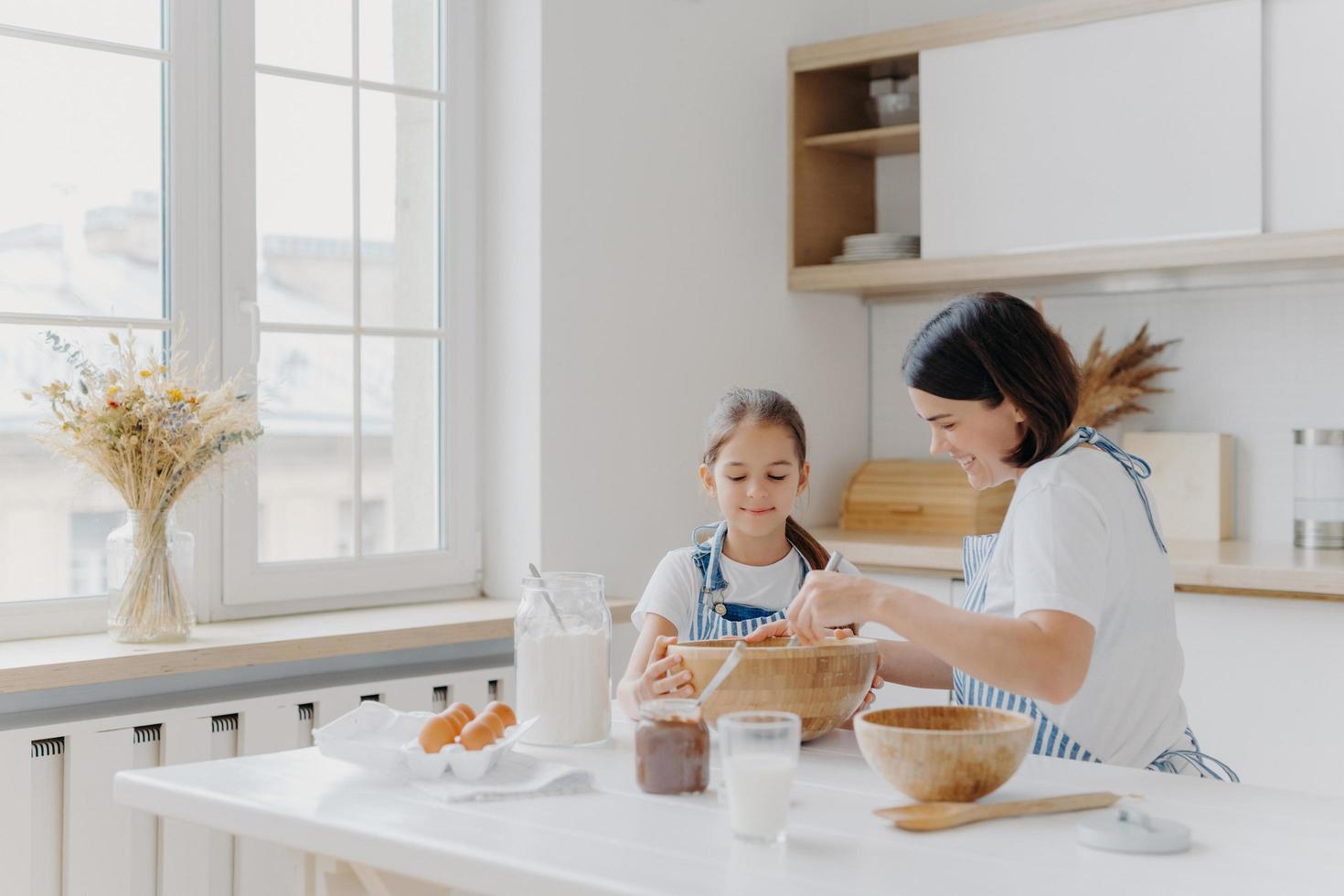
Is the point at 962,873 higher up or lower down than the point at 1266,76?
lower down

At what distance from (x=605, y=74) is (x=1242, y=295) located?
64.8 inches

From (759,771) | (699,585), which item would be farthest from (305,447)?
(759,771)

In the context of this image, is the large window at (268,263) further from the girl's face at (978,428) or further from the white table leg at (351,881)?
the girl's face at (978,428)

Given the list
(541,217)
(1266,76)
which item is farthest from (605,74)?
(1266,76)

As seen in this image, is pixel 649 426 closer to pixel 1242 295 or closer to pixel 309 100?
pixel 309 100

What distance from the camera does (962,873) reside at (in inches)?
46.1

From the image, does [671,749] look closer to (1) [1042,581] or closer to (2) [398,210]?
(1) [1042,581]

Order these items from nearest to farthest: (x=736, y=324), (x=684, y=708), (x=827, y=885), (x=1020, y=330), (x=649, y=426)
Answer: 1. (x=827, y=885)
2. (x=684, y=708)
3. (x=1020, y=330)
4. (x=649, y=426)
5. (x=736, y=324)

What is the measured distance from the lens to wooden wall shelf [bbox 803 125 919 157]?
12.2ft

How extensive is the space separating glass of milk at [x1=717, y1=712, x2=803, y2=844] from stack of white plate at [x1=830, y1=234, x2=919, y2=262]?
2595 mm

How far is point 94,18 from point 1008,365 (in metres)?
1.93

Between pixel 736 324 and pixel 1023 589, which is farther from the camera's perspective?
pixel 736 324

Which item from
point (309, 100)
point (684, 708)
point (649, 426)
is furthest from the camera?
point (649, 426)

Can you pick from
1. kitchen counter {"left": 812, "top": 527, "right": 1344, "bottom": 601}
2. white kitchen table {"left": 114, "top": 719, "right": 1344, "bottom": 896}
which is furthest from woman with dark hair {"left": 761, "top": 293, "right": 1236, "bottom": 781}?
kitchen counter {"left": 812, "top": 527, "right": 1344, "bottom": 601}
